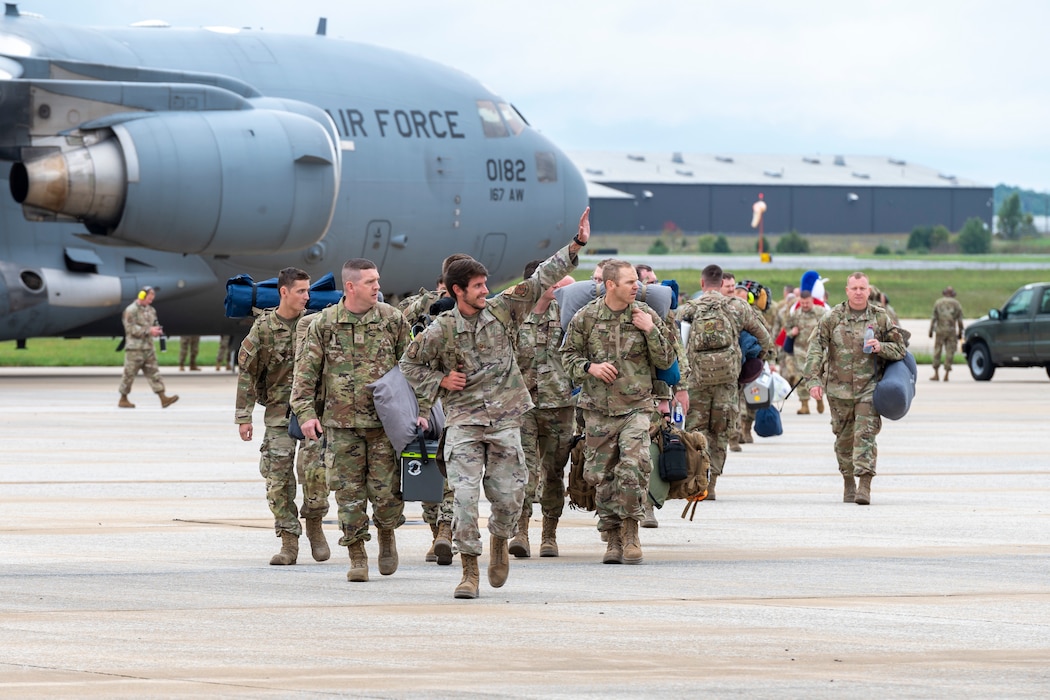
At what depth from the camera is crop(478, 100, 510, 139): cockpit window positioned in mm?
28859

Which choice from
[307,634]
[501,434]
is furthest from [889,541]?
[307,634]

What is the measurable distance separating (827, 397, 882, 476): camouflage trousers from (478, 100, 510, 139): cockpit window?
15268mm

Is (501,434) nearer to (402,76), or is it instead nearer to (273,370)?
(273,370)

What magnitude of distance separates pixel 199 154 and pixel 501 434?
1593 cm

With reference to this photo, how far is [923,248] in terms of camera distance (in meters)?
125

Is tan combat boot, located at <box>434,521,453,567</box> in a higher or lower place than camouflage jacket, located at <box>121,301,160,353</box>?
lower

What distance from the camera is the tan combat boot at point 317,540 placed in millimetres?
10703

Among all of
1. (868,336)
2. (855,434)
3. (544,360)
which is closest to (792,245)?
(868,336)

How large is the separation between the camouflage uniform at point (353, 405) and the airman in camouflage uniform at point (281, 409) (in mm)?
604

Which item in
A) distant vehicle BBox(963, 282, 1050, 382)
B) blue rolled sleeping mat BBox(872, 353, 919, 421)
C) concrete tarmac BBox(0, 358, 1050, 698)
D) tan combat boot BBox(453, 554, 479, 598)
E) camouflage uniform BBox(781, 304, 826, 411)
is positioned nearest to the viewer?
concrete tarmac BBox(0, 358, 1050, 698)

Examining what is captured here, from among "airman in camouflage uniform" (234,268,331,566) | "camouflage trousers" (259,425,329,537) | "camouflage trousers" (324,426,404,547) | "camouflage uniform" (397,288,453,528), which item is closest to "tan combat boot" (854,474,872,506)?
"camouflage uniform" (397,288,453,528)

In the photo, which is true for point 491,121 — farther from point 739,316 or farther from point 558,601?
point 558,601

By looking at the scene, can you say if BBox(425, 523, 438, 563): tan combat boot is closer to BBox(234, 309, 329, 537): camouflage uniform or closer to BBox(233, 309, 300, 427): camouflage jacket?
BBox(234, 309, 329, 537): camouflage uniform

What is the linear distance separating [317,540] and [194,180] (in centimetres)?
1438
